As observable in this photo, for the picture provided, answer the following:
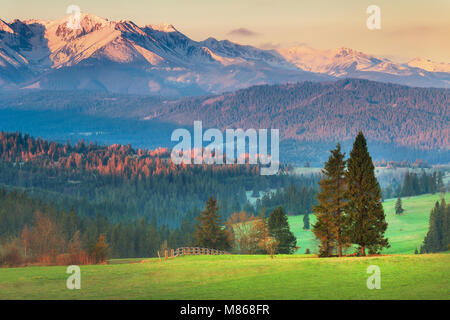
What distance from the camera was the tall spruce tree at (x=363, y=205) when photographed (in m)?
67.1

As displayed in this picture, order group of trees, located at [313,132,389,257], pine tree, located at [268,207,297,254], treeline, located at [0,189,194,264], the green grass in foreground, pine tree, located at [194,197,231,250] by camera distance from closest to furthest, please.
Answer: the green grass in foreground, group of trees, located at [313,132,389,257], pine tree, located at [194,197,231,250], pine tree, located at [268,207,297,254], treeline, located at [0,189,194,264]

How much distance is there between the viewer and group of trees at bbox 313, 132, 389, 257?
6725 cm

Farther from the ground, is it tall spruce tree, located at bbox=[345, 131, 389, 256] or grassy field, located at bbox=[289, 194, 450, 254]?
tall spruce tree, located at bbox=[345, 131, 389, 256]

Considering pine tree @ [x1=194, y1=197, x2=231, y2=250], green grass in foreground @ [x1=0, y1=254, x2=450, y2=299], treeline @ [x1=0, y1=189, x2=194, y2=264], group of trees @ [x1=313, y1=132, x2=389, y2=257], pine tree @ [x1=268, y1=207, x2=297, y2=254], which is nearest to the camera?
green grass in foreground @ [x1=0, y1=254, x2=450, y2=299]

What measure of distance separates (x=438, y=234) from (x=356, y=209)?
253 feet

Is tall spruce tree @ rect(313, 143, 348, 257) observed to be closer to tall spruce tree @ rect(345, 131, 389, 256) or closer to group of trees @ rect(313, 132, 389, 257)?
group of trees @ rect(313, 132, 389, 257)

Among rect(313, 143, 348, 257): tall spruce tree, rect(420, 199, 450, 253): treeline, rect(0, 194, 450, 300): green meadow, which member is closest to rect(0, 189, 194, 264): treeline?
rect(420, 199, 450, 253): treeline

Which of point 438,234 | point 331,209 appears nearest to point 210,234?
point 331,209

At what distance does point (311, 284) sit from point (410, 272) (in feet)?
28.4

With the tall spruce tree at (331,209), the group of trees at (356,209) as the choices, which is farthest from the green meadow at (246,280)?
the tall spruce tree at (331,209)

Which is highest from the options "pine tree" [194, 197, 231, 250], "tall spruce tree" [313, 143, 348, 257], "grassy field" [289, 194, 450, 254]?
"tall spruce tree" [313, 143, 348, 257]
